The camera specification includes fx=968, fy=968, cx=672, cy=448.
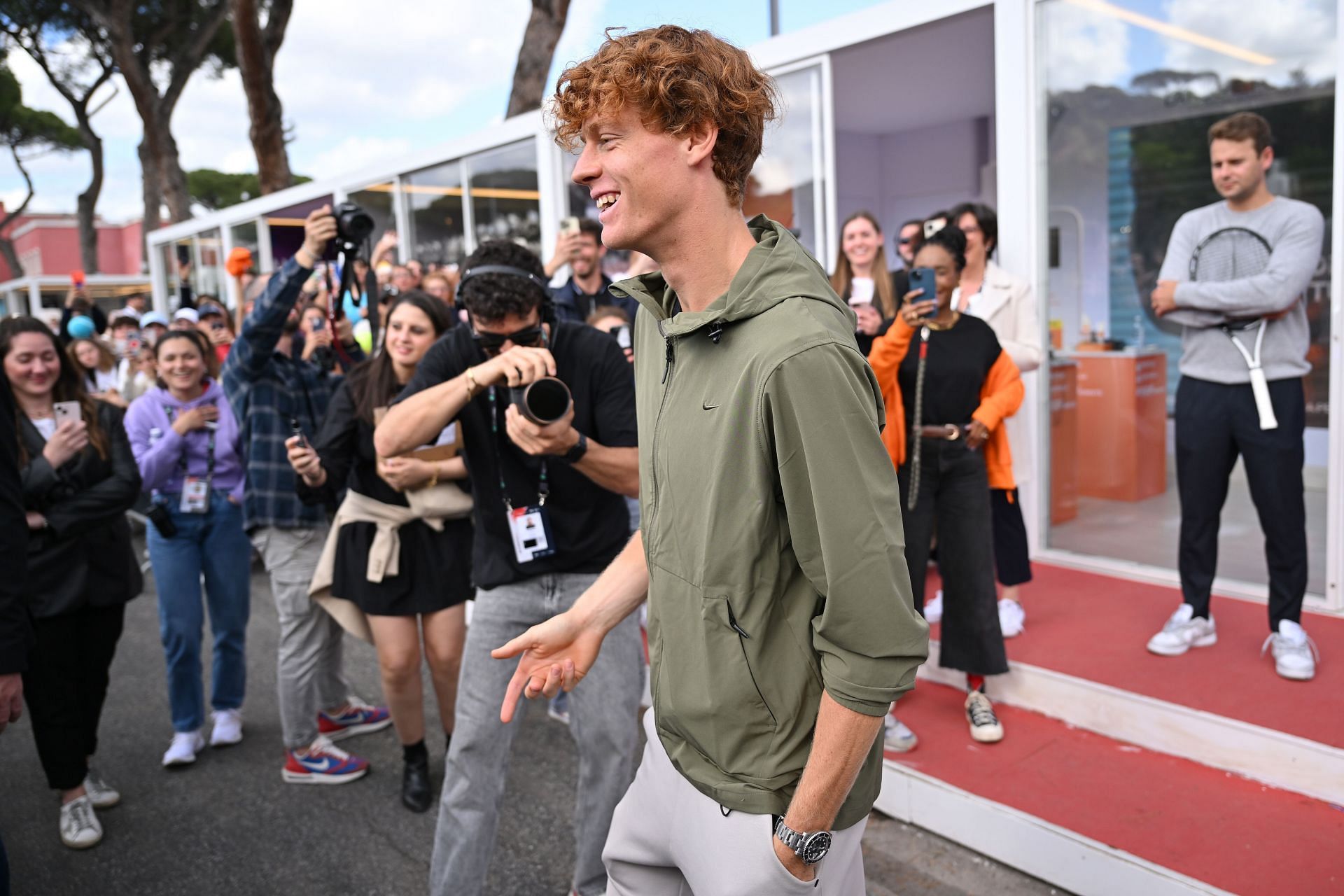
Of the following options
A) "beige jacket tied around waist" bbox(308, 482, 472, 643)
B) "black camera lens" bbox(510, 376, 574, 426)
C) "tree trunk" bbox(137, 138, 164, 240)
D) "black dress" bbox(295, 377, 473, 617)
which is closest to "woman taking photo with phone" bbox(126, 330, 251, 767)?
"beige jacket tied around waist" bbox(308, 482, 472, 643)

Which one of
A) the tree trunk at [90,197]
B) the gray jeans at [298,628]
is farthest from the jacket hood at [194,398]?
the tree trunk at [90,197]

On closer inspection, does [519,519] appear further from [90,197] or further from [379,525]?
[90,197]

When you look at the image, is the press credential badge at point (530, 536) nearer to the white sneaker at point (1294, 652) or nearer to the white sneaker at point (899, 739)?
the white sneaker at point (899, 739)

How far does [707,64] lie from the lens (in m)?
1.49

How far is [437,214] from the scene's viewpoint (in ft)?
34.4

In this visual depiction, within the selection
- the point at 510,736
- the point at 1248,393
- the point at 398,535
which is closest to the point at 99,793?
the point at 398,535

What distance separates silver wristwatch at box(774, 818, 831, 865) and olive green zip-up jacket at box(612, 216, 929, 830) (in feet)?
0.22

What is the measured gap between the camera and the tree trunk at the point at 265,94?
1588 cm

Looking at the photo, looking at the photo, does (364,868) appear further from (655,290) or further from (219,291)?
(219,291)

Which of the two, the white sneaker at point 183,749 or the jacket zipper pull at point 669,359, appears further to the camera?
the white sneaker at point 183,749

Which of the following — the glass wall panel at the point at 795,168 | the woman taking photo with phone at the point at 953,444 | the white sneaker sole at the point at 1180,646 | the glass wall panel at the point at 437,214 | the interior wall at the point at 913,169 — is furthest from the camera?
the interior wall at the point at 913,169

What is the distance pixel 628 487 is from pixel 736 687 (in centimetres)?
143

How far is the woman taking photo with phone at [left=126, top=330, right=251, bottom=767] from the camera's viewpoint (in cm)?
441

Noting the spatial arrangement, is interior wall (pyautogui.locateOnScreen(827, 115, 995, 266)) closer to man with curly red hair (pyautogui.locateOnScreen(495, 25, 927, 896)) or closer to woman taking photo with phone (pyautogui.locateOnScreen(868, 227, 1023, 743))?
woman taking photo with phone (pyautogui.locateOnScreen(868, 227, 1023, 743))
